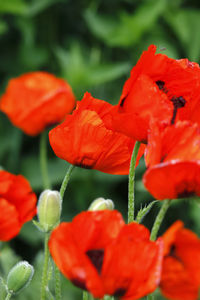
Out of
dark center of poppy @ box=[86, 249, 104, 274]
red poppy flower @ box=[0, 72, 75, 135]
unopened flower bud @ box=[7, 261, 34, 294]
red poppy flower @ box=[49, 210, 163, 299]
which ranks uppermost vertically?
red poppy flower @ box=[49, 210, 163, 299]

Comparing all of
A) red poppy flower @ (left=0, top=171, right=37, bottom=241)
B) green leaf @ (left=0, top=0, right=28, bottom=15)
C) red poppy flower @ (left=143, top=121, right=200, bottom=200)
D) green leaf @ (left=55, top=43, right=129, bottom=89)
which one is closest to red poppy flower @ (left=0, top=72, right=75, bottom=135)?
green leaf @ (left=55, top=43, right=129, bottom=89)

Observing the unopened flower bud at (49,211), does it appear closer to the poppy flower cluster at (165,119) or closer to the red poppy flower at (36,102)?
the poppy flower cluster at (165,119)

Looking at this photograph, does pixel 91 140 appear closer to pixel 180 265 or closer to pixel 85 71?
pixel 180 265

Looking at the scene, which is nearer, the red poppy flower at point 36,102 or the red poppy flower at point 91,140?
the red poppy flower at point 91,140

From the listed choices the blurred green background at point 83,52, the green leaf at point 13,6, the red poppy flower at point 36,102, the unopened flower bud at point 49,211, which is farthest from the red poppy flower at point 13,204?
the green leaf at point 13,6

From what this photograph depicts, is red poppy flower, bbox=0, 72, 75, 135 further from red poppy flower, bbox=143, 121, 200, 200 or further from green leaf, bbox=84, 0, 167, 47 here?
red poppy flower, bbox=143, 121, 200, 200

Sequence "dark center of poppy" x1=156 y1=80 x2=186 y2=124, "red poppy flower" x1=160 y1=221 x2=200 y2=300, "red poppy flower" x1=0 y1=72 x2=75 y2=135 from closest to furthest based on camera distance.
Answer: "red poppy flower" x1=160 y1=221 x2=200 y2=300 → "dark center of poppy" x1=156 y1=80 x2=186 y2=124 → "red poppy flower" x1=0 y1=72 x2=75 y2=135
